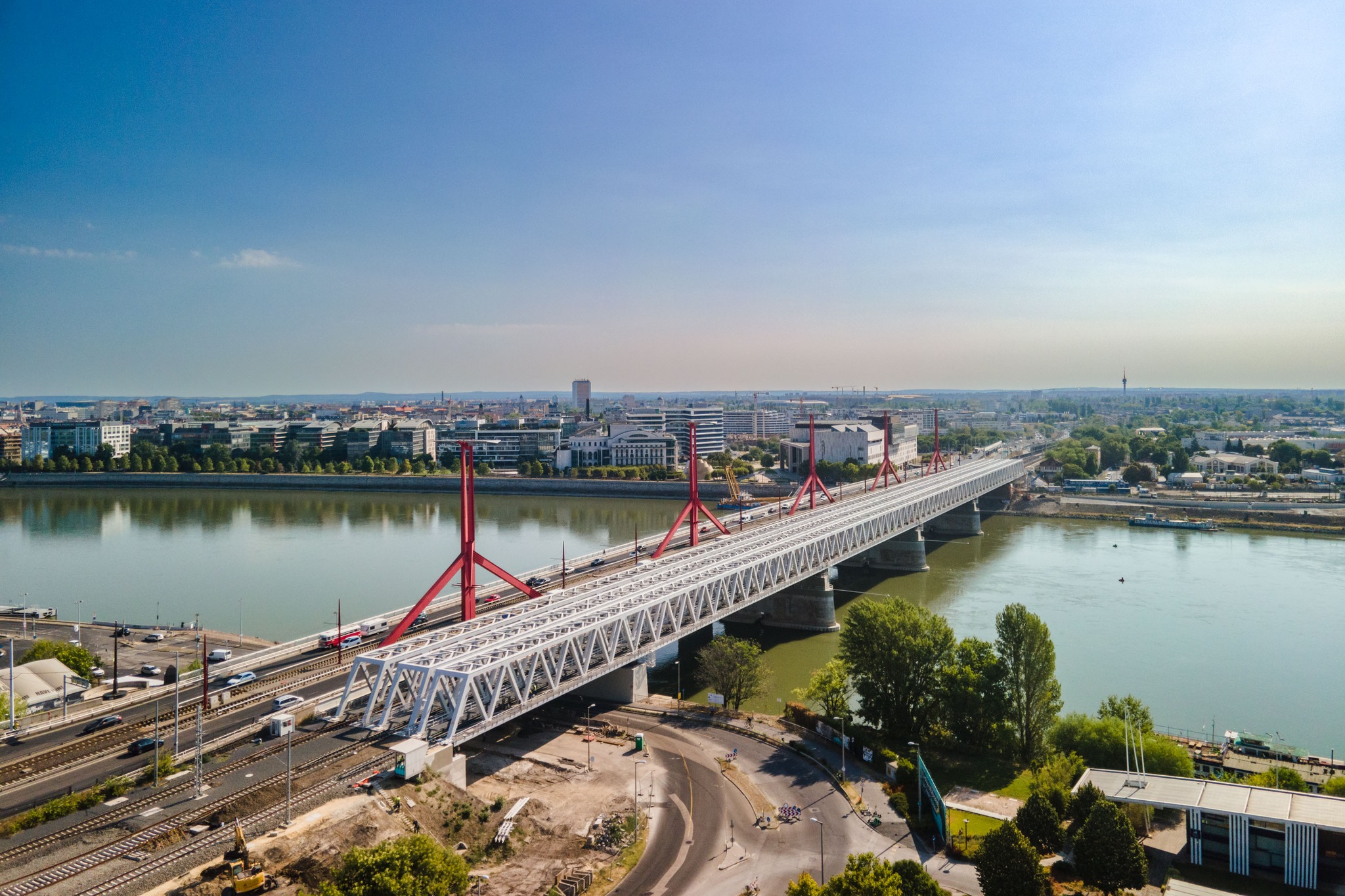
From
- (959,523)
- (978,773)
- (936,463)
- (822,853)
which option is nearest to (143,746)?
(822,853)

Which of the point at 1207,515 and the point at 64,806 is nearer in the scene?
the point at 64,806

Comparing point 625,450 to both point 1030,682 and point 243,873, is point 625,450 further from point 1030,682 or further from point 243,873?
point 243,873

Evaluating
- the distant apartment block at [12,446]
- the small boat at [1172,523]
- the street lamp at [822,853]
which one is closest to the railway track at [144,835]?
the street lamp at [822,853]

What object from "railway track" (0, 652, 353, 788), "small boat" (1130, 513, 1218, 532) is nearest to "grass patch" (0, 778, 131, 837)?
"railway track" (0, 652, 353, 788)

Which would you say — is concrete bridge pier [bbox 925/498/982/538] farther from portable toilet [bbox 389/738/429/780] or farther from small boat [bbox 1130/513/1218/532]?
portable toilet [bbox 389/738/429/780]

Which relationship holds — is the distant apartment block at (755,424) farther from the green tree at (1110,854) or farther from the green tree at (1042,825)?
the green tree at (1110,854)

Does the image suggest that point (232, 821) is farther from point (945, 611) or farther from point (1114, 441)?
point (1114, 441)

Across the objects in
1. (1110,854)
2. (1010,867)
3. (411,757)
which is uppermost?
(411,757)

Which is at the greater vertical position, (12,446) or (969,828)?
(12,446)
